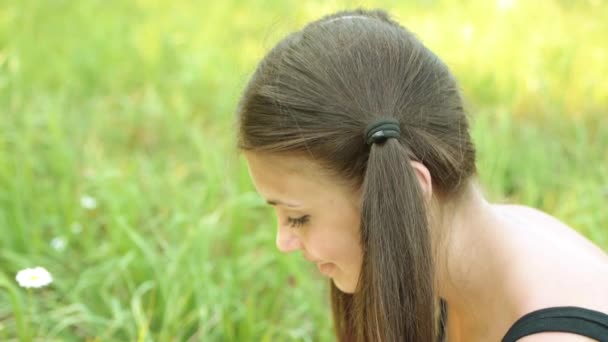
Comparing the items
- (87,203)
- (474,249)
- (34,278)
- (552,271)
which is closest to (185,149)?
(87,203)

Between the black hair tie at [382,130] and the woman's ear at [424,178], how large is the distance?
0.06 metres

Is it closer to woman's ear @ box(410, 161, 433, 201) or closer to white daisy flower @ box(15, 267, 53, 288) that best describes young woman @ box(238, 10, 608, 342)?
woman's ear @ box(410, 161, 433, 201)

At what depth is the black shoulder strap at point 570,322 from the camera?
1259 millimetres

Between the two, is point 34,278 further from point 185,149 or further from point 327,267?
point 185,149

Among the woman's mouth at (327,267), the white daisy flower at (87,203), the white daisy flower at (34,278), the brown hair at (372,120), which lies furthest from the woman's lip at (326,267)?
the white daisy flower at (87,203)

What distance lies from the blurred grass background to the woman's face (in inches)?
9.8

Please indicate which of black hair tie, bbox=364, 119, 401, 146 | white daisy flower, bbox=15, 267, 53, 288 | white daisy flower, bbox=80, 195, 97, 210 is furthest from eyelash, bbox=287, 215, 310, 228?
white daisy flower, bbox=80, 195, 97, 210

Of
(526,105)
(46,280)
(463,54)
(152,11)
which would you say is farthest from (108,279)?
(152,11)

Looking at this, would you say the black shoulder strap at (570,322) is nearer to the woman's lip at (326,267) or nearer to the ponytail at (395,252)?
the ponytail at (395,252)

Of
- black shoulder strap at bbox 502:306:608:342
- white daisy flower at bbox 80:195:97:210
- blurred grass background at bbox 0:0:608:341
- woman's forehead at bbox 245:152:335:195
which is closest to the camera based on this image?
black shoulder strap at bbox 502:306:608:342

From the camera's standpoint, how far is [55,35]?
12.4 ft

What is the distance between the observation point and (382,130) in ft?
4.25

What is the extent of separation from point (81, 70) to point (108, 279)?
159 centimetres

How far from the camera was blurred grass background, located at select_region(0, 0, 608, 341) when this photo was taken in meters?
2.14
